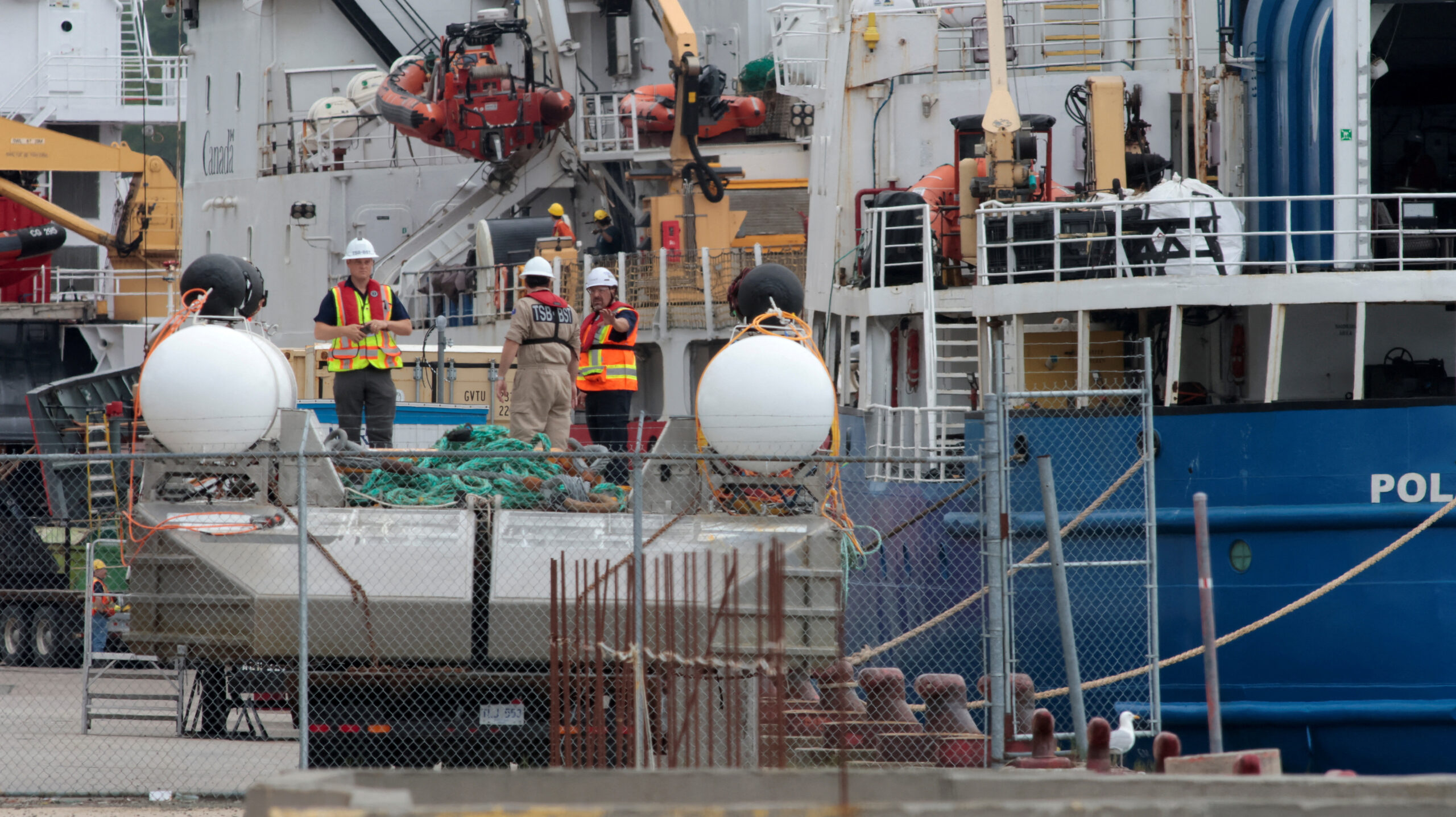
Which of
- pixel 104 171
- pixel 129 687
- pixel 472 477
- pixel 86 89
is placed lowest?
pixel 129 687

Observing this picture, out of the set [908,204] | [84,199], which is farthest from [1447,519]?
[84,199]

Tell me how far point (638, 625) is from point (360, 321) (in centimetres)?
418

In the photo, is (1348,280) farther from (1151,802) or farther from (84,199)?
(84,199)

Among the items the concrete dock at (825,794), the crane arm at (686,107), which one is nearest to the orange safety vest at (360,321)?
the concrete dock at (825,794)

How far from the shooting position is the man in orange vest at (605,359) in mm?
13078

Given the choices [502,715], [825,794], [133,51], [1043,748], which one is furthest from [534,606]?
[133,51]

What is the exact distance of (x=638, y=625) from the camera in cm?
870

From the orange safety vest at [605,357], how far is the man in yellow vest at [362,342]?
1689 millimetres

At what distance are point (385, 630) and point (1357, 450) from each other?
22.2 ft

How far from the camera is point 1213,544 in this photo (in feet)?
38.2

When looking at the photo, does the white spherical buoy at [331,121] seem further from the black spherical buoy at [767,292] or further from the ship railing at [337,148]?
the black spherical buoy at [767,292]

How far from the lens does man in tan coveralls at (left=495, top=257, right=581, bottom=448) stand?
1152cm

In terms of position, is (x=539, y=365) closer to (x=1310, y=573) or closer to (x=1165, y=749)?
(x=1165, y=749)

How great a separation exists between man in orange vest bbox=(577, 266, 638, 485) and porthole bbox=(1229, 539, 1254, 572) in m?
4.78
